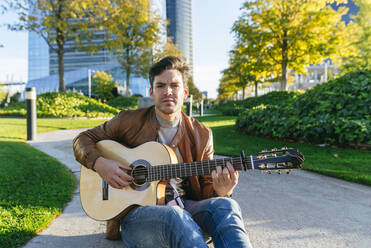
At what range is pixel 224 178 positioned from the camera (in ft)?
6.61

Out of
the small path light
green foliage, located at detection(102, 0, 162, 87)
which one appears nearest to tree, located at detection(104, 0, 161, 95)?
green foliage, located at detection(102, 0, 162, 87)

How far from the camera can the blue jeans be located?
1.65 meters

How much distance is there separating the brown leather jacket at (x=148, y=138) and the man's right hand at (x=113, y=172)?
0.29ft

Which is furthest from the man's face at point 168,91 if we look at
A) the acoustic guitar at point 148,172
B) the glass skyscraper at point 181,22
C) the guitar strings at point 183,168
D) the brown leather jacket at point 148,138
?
the glass skyscraper at point 181,22

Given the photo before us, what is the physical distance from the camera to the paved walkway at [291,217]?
2.38 metres

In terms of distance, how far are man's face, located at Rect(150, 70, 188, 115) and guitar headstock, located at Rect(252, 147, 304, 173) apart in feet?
2.55

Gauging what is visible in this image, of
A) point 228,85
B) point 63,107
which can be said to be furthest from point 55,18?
point 228,85

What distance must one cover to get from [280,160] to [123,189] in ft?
3.89

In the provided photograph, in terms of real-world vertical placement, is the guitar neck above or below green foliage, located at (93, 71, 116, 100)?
below

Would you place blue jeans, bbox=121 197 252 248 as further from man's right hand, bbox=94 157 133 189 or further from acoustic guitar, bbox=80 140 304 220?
man's right hand, bbox=94 157 133 189

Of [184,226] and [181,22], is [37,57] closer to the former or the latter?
[181,22]

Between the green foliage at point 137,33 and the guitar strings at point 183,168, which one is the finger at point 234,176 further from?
the green foliage at point 137,33

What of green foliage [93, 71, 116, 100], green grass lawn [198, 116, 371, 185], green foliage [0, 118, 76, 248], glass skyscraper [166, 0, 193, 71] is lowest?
green foliage [0, 118, 76, 248]

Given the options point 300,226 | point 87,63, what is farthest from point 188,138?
point 87,63
